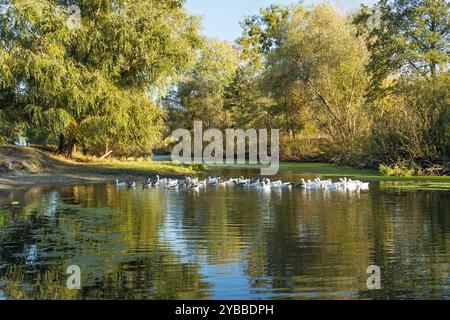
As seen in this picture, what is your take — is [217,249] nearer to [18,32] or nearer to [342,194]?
[342,194]

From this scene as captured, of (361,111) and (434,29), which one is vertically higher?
(434,29)

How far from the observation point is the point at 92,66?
1437 inches

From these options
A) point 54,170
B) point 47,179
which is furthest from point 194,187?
point 54,170

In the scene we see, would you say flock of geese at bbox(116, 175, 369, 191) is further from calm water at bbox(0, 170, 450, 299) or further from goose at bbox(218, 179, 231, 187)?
calm water at bbox(0, 170, 450, 299)

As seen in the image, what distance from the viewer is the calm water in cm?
975

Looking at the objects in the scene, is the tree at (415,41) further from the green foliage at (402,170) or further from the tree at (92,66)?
the tree at (92,66)

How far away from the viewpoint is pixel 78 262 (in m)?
11.9

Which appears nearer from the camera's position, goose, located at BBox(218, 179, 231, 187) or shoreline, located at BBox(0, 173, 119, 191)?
shoreline, located at BBox(0, 173, 119, 191)

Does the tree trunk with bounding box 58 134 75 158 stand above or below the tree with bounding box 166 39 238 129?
below

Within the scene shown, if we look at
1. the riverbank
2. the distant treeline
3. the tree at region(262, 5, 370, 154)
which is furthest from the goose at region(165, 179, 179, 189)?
the tree at region(262, 5, 370, 154)

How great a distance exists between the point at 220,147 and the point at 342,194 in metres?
46.2


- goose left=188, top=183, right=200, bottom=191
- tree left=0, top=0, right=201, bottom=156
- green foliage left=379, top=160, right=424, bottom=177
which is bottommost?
goose left=188, top=183, right=200, bottom=191

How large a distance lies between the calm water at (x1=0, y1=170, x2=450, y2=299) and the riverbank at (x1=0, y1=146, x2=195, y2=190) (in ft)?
29.3
